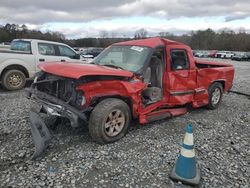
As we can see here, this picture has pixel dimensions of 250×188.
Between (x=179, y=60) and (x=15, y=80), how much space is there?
5.99 metres

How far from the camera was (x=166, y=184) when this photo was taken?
11.8 ft

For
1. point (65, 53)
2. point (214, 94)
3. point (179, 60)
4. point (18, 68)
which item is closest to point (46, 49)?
point (65, 53)

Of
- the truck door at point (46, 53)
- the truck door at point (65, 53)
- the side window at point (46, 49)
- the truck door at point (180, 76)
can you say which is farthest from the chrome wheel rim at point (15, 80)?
the truck door at point (180, 76)

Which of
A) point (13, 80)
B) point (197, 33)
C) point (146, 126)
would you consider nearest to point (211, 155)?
point (146, 126)

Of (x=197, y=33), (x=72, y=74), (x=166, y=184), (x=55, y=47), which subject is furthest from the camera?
(x=197, y=33)

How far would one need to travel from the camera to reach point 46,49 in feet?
33.5

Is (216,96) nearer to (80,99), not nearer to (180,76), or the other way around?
(180,76)

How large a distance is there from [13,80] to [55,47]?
6.90 ft

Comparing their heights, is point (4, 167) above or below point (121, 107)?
below

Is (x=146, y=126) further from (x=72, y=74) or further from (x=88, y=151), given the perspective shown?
(x=72, y=74)

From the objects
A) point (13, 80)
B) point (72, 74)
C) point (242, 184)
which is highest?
point (72, 74)

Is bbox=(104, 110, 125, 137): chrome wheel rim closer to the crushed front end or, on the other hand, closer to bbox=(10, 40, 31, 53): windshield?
the crushed front end

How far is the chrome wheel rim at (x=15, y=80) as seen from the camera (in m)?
9.30

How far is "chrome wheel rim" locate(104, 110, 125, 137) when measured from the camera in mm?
4695
